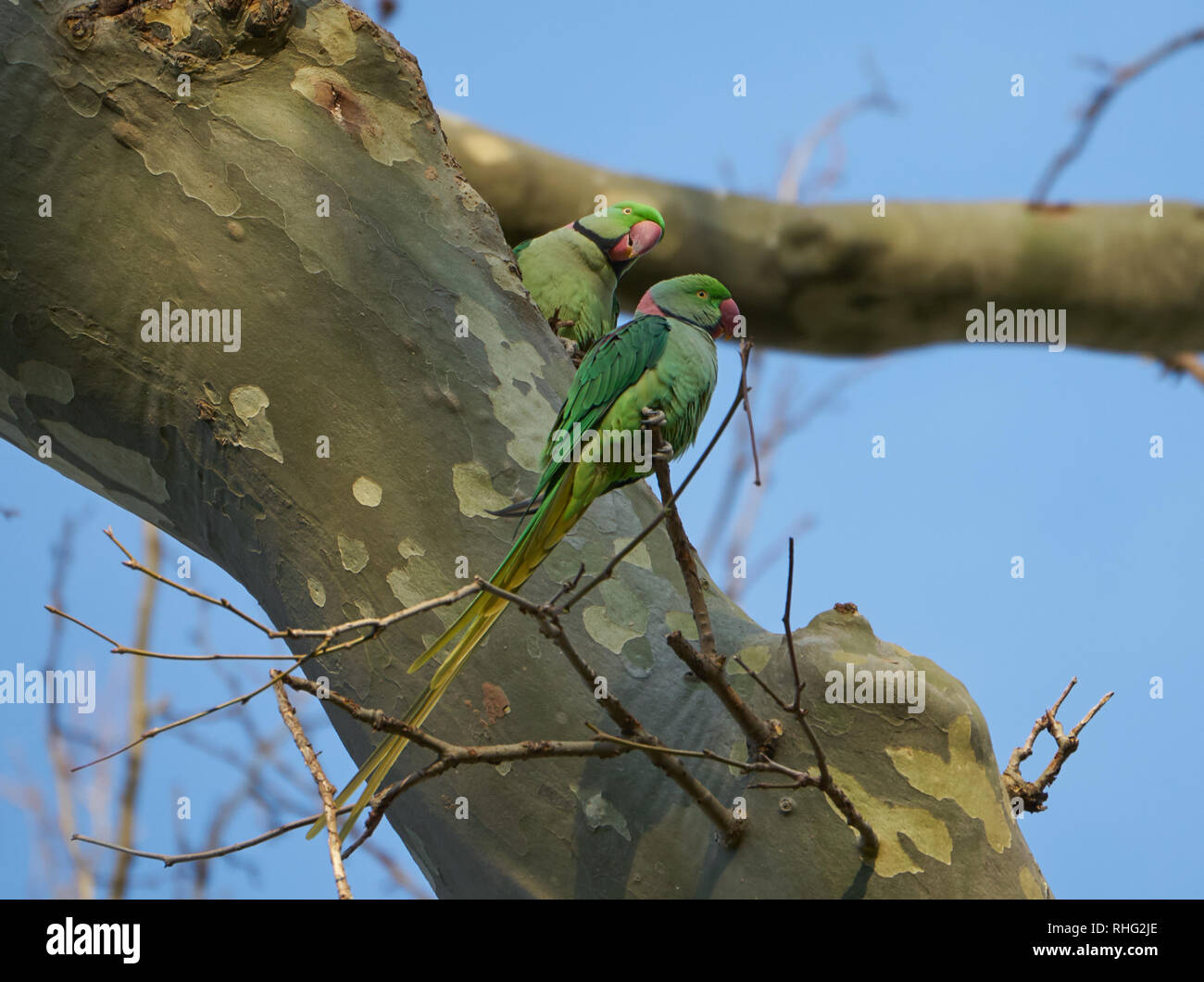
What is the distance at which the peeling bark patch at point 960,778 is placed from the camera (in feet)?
5.55

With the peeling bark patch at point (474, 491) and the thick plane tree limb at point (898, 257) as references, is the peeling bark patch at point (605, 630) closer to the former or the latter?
the peeling bark patch at point (474, 491)

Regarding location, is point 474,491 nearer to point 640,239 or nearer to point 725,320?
point 725,320

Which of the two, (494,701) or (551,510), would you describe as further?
(551,510)

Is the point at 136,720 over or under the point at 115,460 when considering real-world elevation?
under

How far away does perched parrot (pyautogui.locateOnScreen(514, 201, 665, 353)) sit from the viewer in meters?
3.55

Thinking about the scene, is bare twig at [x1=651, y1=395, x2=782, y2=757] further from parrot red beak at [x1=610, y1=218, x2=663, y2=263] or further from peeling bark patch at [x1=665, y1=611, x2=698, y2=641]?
parrot red beak at [x1=610, y1=218, x2=663, y2=263]

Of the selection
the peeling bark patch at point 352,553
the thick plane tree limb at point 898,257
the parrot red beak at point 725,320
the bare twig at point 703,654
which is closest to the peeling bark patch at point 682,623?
the bare twig at point 703,654

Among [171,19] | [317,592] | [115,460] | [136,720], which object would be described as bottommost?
[136,720]

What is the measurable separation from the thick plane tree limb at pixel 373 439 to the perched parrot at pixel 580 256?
121 cm

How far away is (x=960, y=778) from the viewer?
1.71 metres

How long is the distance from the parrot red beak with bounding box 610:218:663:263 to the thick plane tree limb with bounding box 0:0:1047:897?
126 centimetres

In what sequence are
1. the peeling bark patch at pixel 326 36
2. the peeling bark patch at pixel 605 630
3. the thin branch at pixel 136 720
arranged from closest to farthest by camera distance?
1. the peeling bark patch at pixel 605 630
2. the peeling bark patch at pixel 326 36
3. the thin branch at pixel 136 720

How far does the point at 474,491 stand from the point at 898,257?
195 centimetres

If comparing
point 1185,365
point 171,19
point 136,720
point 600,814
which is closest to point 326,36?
point 171,19
